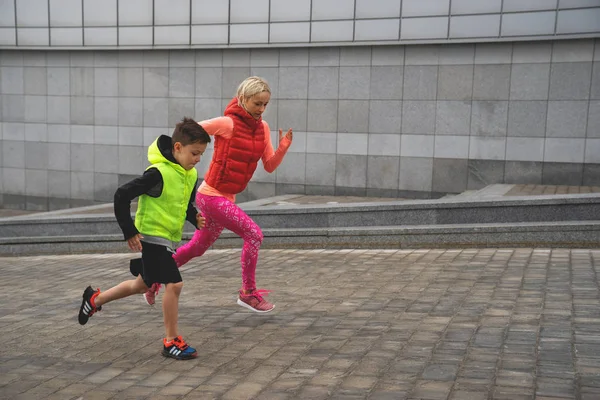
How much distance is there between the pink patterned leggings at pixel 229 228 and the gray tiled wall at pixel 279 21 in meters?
9.59

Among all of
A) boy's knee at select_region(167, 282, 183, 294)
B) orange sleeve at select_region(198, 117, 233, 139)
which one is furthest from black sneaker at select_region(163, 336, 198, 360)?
orange sleeve at select_region(198, 117, 233, 139)

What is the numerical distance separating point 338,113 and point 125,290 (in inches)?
420

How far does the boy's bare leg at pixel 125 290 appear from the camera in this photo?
4883 mm

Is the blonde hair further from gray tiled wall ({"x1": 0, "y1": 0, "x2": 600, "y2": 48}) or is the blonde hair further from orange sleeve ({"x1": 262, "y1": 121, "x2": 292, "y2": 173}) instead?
gray tiled wall ({"x1": 0, "y1": 0, "x2": 600, "y2": 48})

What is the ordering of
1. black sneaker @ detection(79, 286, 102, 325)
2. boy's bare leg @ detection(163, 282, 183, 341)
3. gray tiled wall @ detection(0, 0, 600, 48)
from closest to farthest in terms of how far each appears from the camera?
1. boy's bare leg @ detection(163, 282, 183, 341)
2. black sneaker @ detection(79, 286, 102, 325)
3. gray tiled wall @ detection(0, 0, 600, 48)

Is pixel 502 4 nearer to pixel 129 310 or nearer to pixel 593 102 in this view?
pixel 593 102

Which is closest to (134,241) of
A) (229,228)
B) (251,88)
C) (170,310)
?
(170,310)

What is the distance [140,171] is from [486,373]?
45.7 ft

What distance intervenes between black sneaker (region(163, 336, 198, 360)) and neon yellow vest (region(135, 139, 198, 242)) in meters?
0.68

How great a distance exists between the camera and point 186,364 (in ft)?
14.5

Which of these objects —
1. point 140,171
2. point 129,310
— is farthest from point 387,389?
point 140,171

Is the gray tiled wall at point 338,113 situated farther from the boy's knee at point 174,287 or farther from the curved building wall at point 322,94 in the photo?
the boy's knee at point 174,287

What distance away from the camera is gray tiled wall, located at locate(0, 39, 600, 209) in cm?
1350

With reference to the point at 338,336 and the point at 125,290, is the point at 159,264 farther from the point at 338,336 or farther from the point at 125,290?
the point at 338,336
